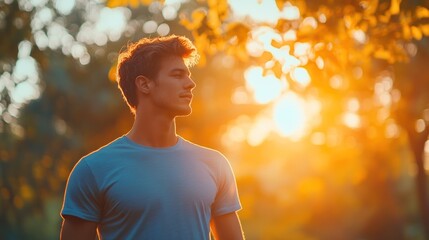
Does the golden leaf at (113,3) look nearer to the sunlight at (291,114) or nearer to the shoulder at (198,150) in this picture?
the shoulder at (198,150)

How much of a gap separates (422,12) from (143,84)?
2780 millimetres

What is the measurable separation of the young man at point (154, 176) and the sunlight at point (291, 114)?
1613cm

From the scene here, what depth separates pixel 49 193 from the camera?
19922mm

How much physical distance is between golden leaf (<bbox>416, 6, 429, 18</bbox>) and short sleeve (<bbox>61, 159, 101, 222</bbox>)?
3.05 meters

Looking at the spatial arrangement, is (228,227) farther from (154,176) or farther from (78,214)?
(78,214)

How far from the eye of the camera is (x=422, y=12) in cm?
645

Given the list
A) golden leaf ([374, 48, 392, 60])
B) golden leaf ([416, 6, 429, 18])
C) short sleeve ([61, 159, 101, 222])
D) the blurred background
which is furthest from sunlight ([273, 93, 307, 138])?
short sleeve ([61, 159, 101, 222])

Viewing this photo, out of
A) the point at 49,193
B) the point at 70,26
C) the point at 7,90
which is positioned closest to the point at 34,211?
the point at 49,193

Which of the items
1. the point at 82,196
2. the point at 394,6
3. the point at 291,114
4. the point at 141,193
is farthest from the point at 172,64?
the point at 291,114

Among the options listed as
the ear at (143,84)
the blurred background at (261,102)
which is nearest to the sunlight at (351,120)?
the blurred background at (261,102)

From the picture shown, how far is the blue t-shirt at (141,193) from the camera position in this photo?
4465 mm

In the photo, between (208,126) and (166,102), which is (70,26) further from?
(166,102)

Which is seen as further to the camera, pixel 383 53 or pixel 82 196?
pixel 383 53

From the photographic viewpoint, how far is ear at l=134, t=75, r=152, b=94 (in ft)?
16.1
